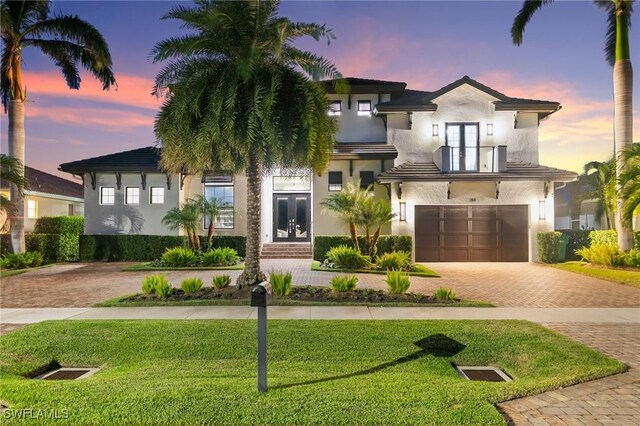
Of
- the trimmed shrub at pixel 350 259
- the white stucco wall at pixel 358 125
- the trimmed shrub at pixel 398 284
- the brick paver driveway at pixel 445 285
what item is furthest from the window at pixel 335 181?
the trimmed shrub at pixel 398 284

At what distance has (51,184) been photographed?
97.6ft

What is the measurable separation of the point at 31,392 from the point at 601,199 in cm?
2443

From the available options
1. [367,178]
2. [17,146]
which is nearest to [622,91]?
[367,178]

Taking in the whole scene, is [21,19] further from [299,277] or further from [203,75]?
[299,277]

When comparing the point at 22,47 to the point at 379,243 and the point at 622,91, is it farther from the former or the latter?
the point at 622,91

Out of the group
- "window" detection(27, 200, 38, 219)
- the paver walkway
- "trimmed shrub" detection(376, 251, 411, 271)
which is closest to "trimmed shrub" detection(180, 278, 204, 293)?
"trimmed shrub" detection(376, 251, 411, 271)

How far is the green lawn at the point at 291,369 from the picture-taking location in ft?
12.3

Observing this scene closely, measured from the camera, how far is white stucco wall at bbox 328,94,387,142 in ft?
69.8

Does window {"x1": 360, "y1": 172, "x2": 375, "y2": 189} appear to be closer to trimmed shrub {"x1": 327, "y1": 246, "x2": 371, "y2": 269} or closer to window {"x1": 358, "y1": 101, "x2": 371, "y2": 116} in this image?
window {"x1": 358, "y1": 101, "x2": 371, "y2": 116}

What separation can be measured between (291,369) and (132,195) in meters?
18.6

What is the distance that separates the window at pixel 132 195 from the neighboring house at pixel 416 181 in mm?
53

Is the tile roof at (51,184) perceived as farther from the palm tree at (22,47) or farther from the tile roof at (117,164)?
the palm tree at (22,47)

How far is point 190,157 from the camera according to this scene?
941cm

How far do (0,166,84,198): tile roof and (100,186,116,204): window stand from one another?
9049 mm
